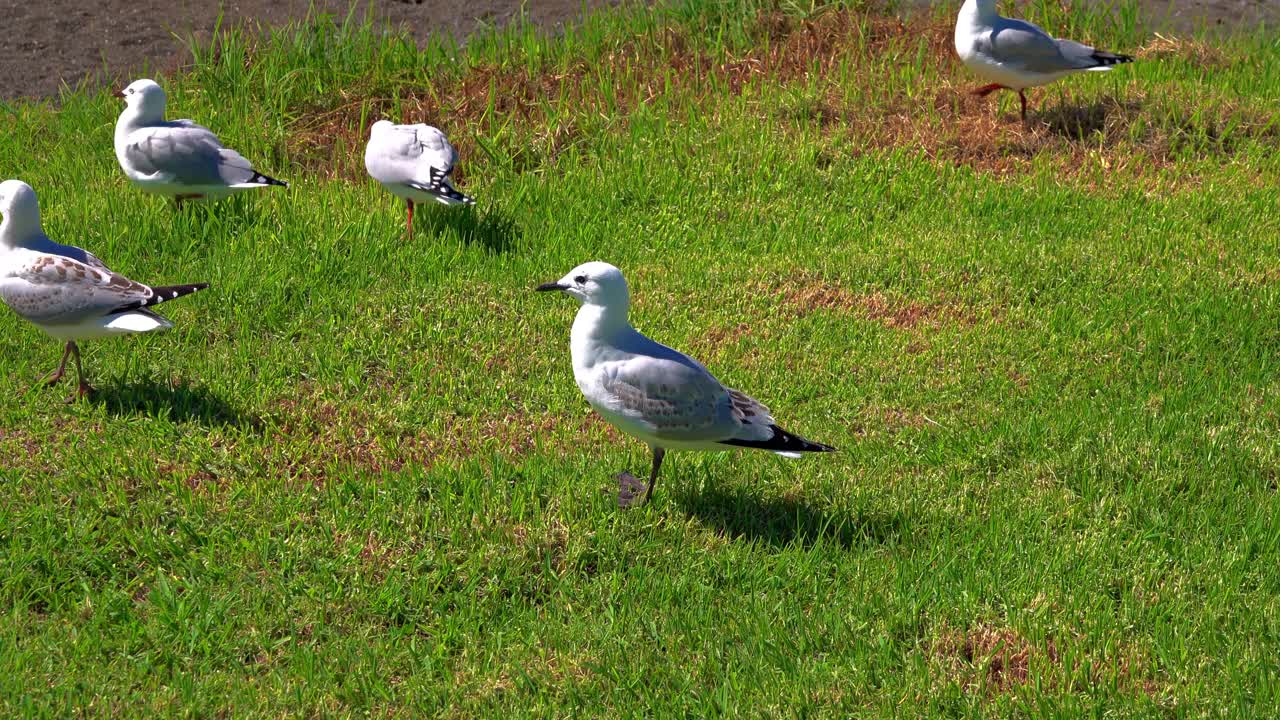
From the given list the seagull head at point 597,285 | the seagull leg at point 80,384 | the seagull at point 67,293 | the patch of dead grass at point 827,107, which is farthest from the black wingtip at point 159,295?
the patch of dead grass at point 827,107

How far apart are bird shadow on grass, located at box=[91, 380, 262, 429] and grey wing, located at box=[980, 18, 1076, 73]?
5.16 m

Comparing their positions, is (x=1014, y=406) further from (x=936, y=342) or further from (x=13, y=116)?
(x=13, y=116)

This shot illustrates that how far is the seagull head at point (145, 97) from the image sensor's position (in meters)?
7.26

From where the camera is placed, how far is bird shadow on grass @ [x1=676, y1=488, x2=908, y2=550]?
4871 mm

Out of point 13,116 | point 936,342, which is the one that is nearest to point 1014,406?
point 936,342

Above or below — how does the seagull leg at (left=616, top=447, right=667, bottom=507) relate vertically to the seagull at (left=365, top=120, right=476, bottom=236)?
below

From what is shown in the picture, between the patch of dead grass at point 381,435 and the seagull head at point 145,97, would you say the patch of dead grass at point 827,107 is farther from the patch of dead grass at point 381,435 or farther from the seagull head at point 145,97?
the patch of dead grass at point 381,435

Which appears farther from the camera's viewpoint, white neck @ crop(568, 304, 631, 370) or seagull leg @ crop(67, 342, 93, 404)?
seagull leg @ crop(67, 342, 93, 404)

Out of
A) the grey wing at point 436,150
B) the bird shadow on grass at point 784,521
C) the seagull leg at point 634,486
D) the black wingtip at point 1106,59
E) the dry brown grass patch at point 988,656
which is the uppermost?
the black wingtip at point 1106,59

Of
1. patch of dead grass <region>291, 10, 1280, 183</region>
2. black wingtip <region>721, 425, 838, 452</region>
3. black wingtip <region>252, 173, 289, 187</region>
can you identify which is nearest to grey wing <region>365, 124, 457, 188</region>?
black wingtip <region>252, 173, 289, 187</region>

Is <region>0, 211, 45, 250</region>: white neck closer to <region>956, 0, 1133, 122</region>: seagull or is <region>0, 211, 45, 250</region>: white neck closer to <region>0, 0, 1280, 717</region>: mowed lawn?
<region>0, 0, 1280, 717</region>: mowed lawn

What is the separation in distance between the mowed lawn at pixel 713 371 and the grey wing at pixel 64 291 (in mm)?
429

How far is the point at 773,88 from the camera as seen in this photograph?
8766 mm

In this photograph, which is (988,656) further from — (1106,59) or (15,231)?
(1106,59)
